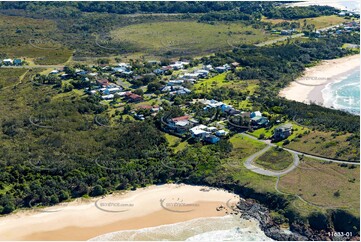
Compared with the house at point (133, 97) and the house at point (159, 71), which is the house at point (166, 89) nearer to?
the house at point (133, 97)

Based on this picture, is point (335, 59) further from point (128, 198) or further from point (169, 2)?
point (128, 198)

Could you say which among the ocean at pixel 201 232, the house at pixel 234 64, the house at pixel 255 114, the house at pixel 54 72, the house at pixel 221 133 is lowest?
the ocean at pixel 201 232

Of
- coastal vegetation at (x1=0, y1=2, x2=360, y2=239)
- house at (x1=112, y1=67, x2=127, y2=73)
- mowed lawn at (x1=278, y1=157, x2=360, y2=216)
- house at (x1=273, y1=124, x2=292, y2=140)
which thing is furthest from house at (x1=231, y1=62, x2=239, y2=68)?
mowed lawn at (x1=278, y1=157, x2=360, y2=216)

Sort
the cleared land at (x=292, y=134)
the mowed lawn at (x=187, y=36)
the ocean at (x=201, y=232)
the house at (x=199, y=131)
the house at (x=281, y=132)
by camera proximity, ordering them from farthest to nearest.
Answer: the mowed lawn at (x=187, y=36) < the house at (x=199, y=131) < the cleared land at (x=292, y=134) < the house at (x=281, y=132) < the ocean at (x=201, y=232)

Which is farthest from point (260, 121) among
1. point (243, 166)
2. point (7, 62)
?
point (7, 62)

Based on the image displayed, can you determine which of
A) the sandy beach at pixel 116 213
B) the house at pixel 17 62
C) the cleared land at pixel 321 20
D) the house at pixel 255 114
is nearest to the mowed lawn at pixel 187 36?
the cleared land at pixel 321 20

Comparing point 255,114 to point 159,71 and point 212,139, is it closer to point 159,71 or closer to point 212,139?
point 212,139
